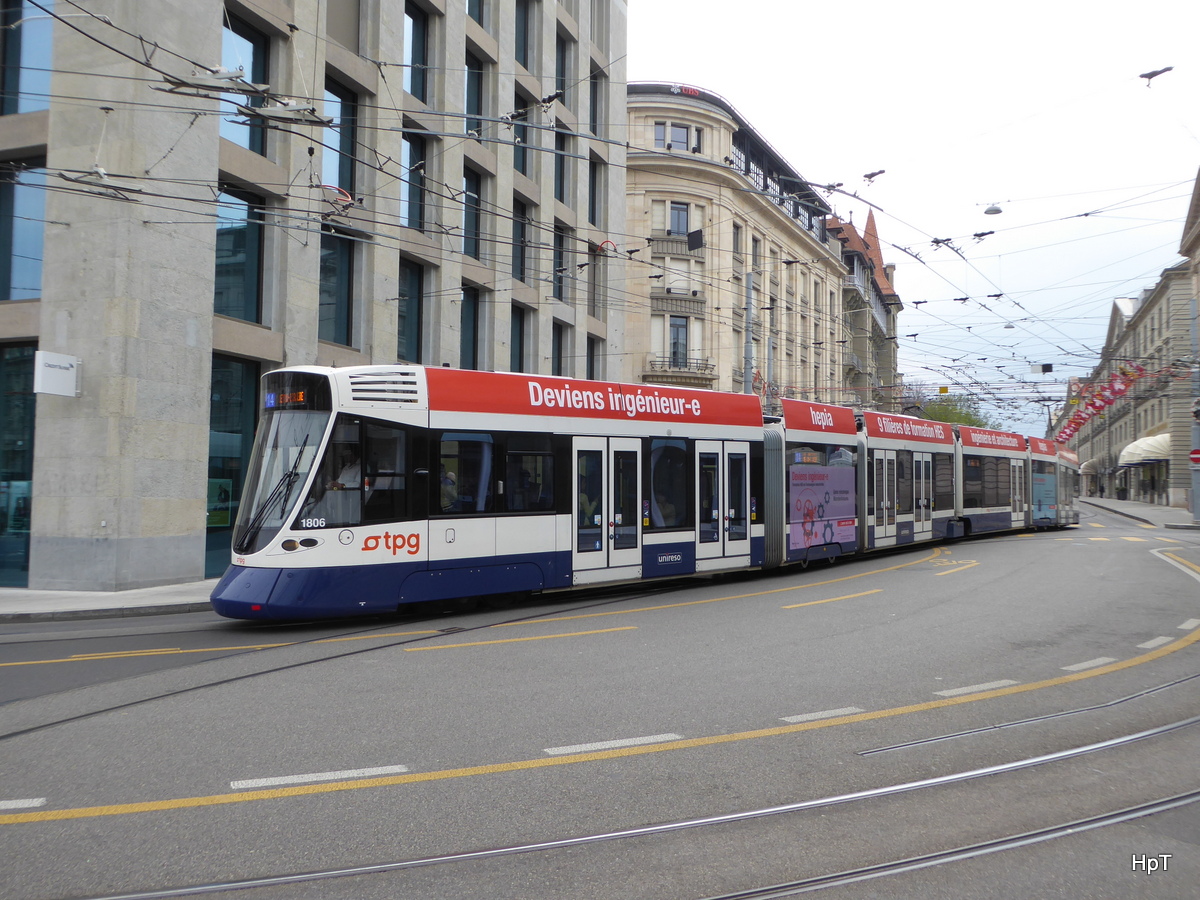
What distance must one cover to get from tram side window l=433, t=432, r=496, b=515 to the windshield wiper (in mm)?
1795

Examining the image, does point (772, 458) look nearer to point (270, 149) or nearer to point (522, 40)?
point (270, 149)

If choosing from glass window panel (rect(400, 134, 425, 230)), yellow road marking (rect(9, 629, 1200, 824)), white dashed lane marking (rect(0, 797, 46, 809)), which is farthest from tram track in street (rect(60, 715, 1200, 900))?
glass window panel (rect(400, 134, 425, 230))

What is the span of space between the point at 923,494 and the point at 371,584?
645 inches

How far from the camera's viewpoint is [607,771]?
5.27m

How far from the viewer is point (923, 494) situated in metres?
22.9

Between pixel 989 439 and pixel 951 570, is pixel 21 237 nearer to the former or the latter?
pixel 951 570

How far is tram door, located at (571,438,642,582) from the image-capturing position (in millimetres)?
13086

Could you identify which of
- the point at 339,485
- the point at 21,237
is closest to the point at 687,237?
the point at 21,237

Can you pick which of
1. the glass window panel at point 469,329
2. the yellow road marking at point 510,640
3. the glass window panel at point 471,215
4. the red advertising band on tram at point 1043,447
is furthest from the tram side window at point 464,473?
the red advertising band on tram at point 1043,447

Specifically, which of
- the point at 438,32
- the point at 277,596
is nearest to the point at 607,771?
the point at 277,596

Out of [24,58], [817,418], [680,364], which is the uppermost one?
[24,58]

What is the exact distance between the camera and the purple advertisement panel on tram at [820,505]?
17.2 m

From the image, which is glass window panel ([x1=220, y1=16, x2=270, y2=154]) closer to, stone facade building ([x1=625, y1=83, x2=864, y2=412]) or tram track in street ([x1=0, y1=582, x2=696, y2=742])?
tram track in street ([x1=0, y1=582, x2=696, y2=742])

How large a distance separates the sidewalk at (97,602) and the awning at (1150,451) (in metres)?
58.6
